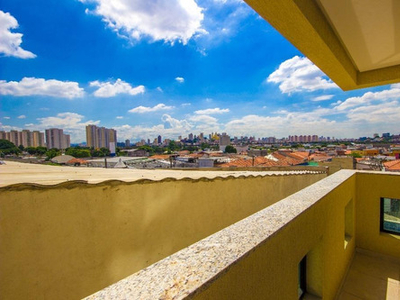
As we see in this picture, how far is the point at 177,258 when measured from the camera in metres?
1.00

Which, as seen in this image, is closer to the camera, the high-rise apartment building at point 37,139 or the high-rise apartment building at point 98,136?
the high-rise apartment building at point 37,139

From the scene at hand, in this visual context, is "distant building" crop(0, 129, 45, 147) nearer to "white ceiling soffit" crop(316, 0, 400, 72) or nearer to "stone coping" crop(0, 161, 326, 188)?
"stone coping" crop(0, 161, 326, 188)

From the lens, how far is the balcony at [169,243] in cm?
→ 95

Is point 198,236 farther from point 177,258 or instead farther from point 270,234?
point 177,258

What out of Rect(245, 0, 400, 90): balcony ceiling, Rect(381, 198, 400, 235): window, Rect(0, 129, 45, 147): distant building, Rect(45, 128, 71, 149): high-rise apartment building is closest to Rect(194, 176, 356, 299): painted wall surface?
Rect(245, 0, 400, 90): balcony ceiling

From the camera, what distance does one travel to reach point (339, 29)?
2.86 meters

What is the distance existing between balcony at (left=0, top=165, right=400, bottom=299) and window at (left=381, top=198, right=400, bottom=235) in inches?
48.6

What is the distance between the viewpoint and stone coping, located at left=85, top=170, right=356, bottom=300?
0.74 metres

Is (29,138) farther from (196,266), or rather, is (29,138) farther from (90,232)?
(196,266)

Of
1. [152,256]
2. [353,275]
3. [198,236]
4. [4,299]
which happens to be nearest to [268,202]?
[353,275]

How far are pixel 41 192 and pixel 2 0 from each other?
1.97 meters

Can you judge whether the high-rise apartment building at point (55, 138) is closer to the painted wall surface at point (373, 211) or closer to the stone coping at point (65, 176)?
the stone coping at point (65, 176)

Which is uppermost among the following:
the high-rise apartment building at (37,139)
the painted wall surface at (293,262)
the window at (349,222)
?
the high-rise apartment building at (37,139)

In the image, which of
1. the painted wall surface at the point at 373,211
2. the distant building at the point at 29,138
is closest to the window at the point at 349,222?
the painted wall surface at the point at 373,211
